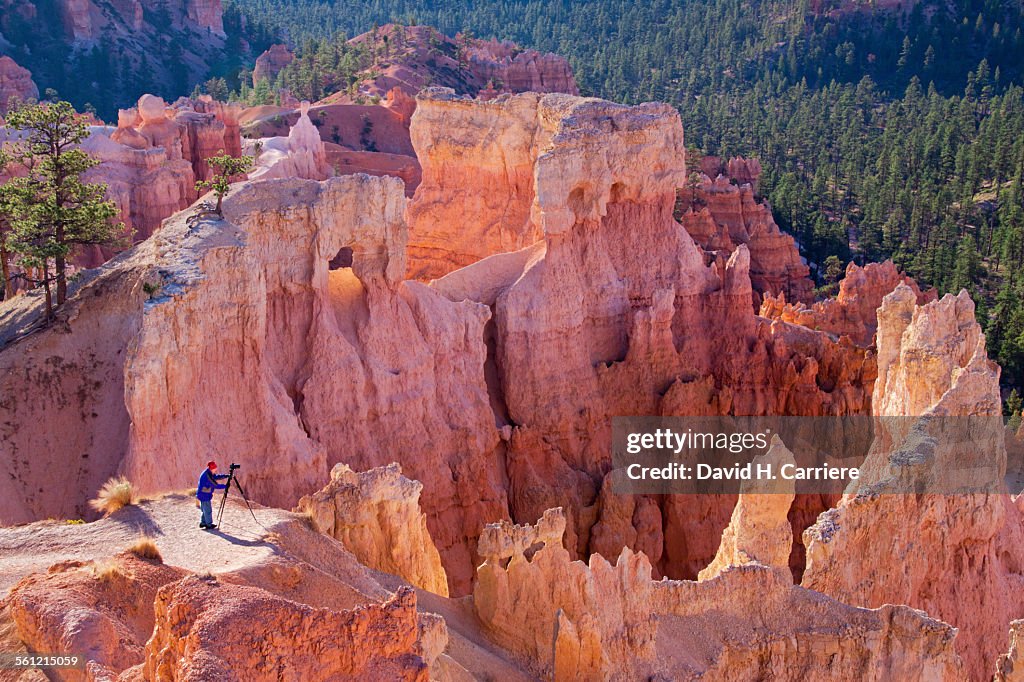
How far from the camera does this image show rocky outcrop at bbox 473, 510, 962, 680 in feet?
43.3

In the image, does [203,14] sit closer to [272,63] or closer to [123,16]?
[123,16]

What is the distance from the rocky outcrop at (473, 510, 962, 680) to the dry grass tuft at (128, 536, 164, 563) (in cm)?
415

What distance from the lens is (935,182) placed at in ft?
224

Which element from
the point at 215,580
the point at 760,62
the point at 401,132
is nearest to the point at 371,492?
the point at 215,580

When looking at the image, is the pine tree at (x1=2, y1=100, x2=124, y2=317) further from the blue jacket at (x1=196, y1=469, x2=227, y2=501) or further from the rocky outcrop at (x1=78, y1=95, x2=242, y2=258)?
the blue jacket at (x1=196, y1=469, x2=227, y2=501)

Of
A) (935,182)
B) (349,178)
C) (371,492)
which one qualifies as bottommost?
(935,182)

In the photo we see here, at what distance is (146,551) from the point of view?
11.1m

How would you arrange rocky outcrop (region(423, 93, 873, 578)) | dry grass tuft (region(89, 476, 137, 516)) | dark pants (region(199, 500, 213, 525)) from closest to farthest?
dark pants (region(199, 500, 213, 525)), dry grass tuft (region(89, 476, 137, 516)), rocky outcrop (region(423, 93, 873, 578))

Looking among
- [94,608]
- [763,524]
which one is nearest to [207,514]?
[94,608]

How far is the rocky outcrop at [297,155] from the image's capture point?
120 feet

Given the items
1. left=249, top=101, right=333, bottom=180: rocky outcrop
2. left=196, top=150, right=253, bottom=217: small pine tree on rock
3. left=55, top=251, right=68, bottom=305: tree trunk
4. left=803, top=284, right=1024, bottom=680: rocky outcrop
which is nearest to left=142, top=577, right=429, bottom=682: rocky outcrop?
left=803, top=284, right=1024, bottom=680: rocky outcrop

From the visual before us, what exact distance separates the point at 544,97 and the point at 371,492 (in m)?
13.3

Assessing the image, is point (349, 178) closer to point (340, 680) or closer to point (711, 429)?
point (711, 429)

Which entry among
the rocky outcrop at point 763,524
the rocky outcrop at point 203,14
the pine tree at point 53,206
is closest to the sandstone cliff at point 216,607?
the rocky outcrop at point 763,524
